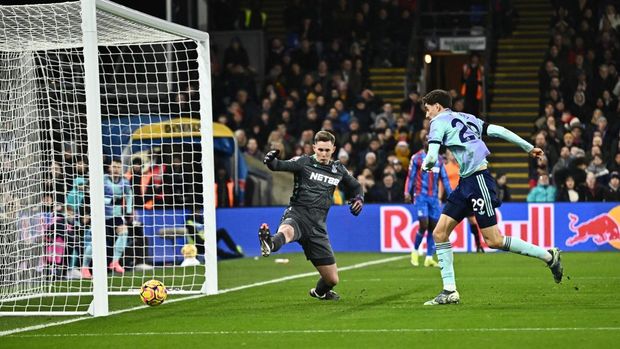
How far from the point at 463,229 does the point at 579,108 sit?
17.3ft

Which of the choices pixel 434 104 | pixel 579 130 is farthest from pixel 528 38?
pixel 434 104

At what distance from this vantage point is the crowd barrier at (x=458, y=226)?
74.1 ft

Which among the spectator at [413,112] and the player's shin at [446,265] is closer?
the player's shin at [446,265]

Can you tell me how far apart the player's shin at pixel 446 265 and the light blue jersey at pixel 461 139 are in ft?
2.51

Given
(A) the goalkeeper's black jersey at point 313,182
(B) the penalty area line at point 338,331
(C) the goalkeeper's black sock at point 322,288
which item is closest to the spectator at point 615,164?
(A) the goalkeeper's black jersey at point 313,182

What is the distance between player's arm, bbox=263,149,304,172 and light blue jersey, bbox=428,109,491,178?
5.43ft

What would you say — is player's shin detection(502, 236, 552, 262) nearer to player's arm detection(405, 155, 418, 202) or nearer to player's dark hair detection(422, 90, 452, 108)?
player's dark hair detection(422, 90, 452, 108)

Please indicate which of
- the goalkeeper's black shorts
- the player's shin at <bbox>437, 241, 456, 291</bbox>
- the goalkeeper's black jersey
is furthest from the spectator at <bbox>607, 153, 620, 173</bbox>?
the player's shin at <bbox>437, 241, 456, 291</bbox>

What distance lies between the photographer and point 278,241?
12.4 metres

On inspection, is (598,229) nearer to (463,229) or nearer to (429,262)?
(463,229)

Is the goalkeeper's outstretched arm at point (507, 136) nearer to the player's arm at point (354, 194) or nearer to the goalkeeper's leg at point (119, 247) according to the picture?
the player's arm at point (354, 194)

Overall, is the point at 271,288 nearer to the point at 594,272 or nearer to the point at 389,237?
the point at 594,272

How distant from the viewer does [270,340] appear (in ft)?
32.2

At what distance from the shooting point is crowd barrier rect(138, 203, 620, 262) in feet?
74.1
